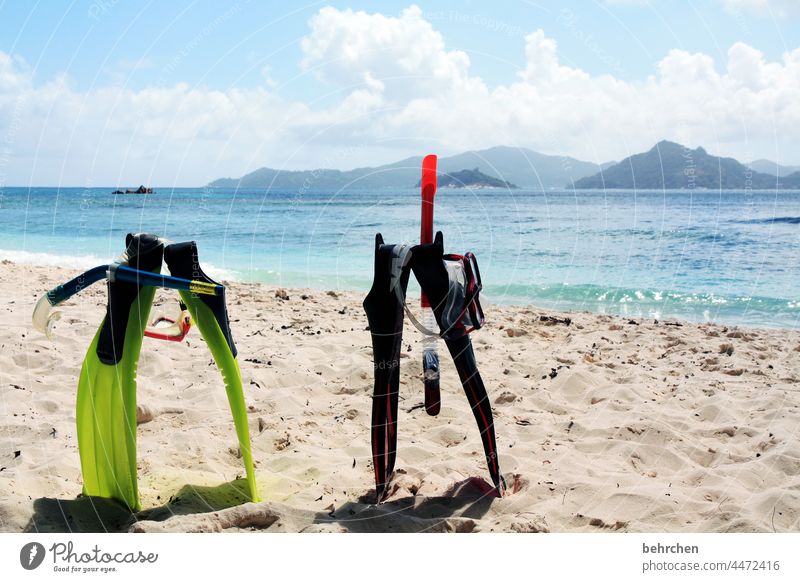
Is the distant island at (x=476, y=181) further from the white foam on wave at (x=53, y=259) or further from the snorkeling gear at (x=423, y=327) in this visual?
the white foam on wave at (x=53, y=259)

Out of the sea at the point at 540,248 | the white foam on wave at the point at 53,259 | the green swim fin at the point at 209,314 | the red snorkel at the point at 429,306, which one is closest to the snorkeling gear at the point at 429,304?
the red snorkel at the point at 429,306

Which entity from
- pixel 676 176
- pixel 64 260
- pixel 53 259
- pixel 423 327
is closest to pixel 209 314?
pixel 423 327

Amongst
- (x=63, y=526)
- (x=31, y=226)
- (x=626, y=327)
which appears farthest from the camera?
(x=31, y=226)

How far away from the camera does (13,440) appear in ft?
15.2

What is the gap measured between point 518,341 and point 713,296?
607 centimetres

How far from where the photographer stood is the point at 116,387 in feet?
12.5

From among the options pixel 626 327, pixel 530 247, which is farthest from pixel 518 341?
pixel 530 247

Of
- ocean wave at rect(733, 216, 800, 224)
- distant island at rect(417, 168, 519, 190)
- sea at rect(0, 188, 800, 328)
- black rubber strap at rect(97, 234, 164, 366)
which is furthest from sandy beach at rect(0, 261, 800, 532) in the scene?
ocean wave at rect(733, 216, 800, 224)

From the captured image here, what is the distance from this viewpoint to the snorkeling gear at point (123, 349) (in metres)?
3.74

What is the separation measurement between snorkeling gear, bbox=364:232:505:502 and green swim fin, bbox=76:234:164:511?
4.14 ft

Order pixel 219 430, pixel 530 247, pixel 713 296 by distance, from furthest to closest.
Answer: pixel 530 247, pixel 713 296, pixel 219 430

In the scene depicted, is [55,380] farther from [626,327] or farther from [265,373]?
[626,327]

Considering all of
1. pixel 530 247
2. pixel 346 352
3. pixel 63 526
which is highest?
pixel 530 247

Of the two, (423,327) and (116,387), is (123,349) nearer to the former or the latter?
(116,387)
